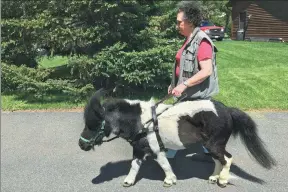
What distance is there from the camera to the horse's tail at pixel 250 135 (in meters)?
4.07

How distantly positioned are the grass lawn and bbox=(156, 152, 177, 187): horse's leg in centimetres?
365

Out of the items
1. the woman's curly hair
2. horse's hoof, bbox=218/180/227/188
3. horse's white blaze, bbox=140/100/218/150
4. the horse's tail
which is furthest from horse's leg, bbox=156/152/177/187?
the woman's curly hair

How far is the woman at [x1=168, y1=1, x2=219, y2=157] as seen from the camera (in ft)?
12.6

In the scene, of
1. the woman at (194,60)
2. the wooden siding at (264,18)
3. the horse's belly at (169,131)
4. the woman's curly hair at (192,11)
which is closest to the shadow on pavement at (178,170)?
the horse's belly at (169,131)

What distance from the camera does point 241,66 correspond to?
1127 centimetres

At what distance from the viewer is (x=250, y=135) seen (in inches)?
161

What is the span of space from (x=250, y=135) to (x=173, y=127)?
876 millimetres

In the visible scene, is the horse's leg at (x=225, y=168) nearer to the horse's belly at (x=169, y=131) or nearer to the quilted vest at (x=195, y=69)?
the horse's belly at (x=169, y=131)

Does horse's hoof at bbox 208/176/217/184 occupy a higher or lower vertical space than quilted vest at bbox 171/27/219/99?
lower

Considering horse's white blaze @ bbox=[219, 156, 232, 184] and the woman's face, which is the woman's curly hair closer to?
the woman's face

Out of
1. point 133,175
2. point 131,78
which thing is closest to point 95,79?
point 131,78

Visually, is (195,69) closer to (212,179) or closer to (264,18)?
(212,179)

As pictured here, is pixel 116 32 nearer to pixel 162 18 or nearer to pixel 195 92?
pixel 162 18

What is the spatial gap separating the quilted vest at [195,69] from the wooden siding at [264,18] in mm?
15871
